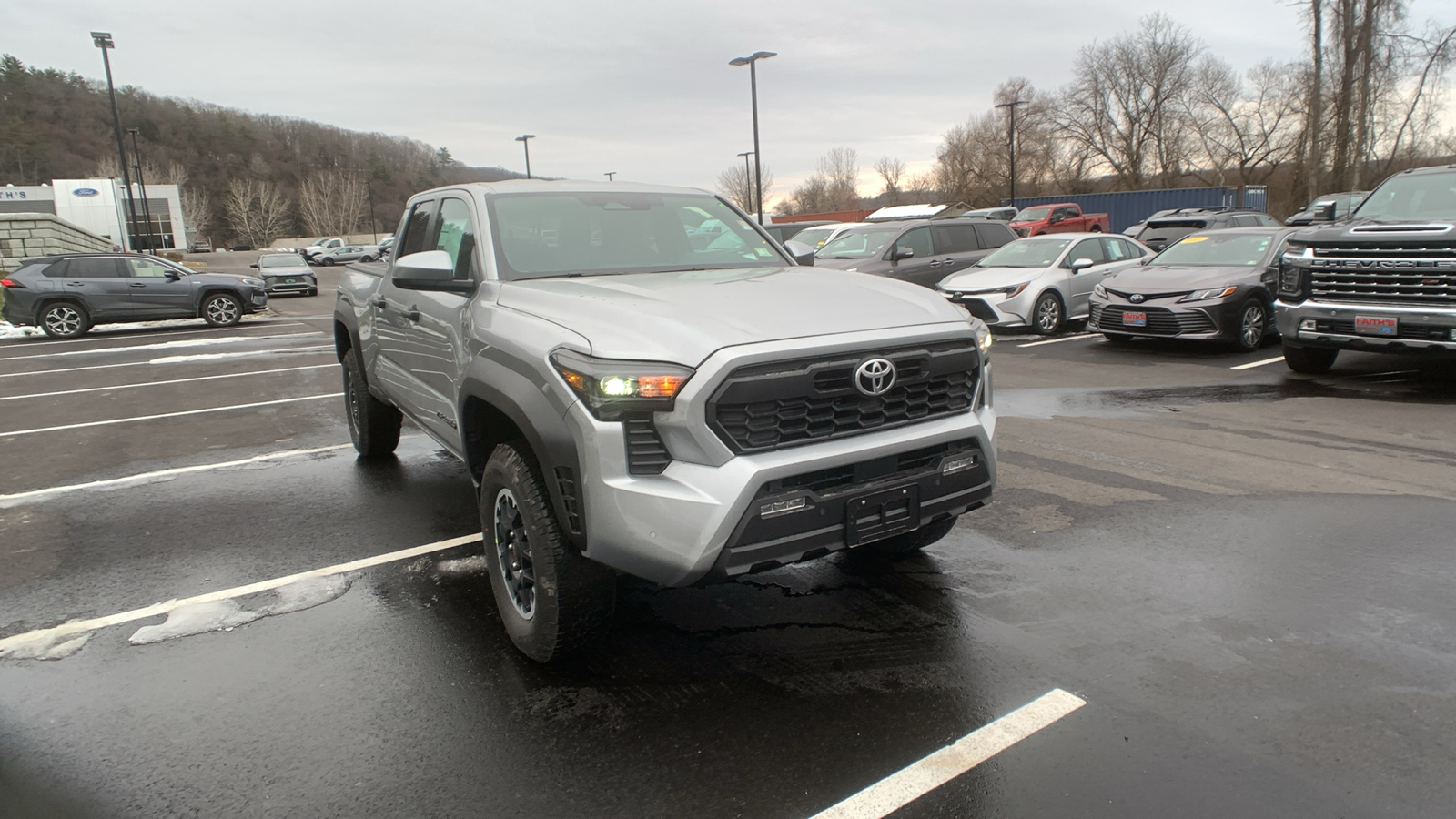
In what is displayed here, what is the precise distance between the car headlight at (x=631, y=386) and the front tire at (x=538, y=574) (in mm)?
539

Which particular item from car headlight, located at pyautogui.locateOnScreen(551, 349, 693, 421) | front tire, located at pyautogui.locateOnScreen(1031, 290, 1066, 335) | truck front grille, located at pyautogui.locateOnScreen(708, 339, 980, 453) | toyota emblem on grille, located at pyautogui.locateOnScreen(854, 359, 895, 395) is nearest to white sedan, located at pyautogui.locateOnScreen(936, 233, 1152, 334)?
front tire, located at pyautogui.locateOnScreen(1031, 290, 1066, 335)

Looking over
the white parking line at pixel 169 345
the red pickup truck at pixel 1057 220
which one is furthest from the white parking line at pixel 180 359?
the red pickup truck at pixel 1057 220

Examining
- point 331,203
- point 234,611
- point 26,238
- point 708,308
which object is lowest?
point 234,611

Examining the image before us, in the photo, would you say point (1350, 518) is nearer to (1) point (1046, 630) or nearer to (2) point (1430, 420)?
(1) point (1046, 630)

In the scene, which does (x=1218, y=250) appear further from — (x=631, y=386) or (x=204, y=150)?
(x=204, y=150)

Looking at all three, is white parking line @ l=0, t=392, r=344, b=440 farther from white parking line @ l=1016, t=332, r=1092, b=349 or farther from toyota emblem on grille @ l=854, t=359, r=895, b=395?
white parking line @ l=1016, t=332, r=1092, b=349

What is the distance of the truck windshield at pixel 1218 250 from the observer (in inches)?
472

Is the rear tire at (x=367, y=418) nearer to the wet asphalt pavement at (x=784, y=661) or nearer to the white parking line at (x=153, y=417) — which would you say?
the wet asphalt pavement at (x=784, y=661)

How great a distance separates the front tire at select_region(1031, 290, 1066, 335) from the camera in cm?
1373

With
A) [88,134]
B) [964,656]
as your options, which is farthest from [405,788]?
[88,134]

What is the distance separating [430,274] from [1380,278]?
8.54 metres

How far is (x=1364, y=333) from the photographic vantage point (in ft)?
27.2

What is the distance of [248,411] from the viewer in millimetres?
9250

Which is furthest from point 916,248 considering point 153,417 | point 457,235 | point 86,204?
point 86,204
